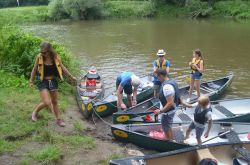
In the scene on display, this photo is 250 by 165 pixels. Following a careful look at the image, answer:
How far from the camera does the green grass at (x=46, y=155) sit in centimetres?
711

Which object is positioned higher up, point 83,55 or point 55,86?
point 55,86

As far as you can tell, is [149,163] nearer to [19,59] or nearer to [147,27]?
[19,59]

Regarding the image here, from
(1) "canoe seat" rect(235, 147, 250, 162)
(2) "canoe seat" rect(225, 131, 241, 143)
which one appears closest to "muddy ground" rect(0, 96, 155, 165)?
(2) "canoe seat" rect(225, 131, 241, 143)

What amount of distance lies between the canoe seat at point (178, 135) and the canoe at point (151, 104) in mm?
1108

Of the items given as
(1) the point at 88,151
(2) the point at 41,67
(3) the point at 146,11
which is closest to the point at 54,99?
(2) the point at 41,67

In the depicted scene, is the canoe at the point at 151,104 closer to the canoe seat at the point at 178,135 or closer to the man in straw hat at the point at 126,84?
the man in straw hat at the point at 126,84

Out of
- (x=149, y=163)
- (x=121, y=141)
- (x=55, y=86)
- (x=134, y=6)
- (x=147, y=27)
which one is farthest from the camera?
(x=134, y=6)

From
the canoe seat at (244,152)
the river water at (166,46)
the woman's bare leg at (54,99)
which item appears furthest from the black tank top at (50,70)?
the river water at (166,46)

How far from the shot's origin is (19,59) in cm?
1291

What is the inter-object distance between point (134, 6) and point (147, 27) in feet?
43.9

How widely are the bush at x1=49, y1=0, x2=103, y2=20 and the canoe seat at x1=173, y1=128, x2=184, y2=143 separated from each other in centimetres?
3771

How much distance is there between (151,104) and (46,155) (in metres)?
5.18

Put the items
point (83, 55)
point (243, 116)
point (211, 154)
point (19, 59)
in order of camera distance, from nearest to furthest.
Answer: point (211, 154) → point (243, 116) → point (19, 59) → point (83, 55)

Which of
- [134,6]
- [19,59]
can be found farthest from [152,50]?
[134,6]
